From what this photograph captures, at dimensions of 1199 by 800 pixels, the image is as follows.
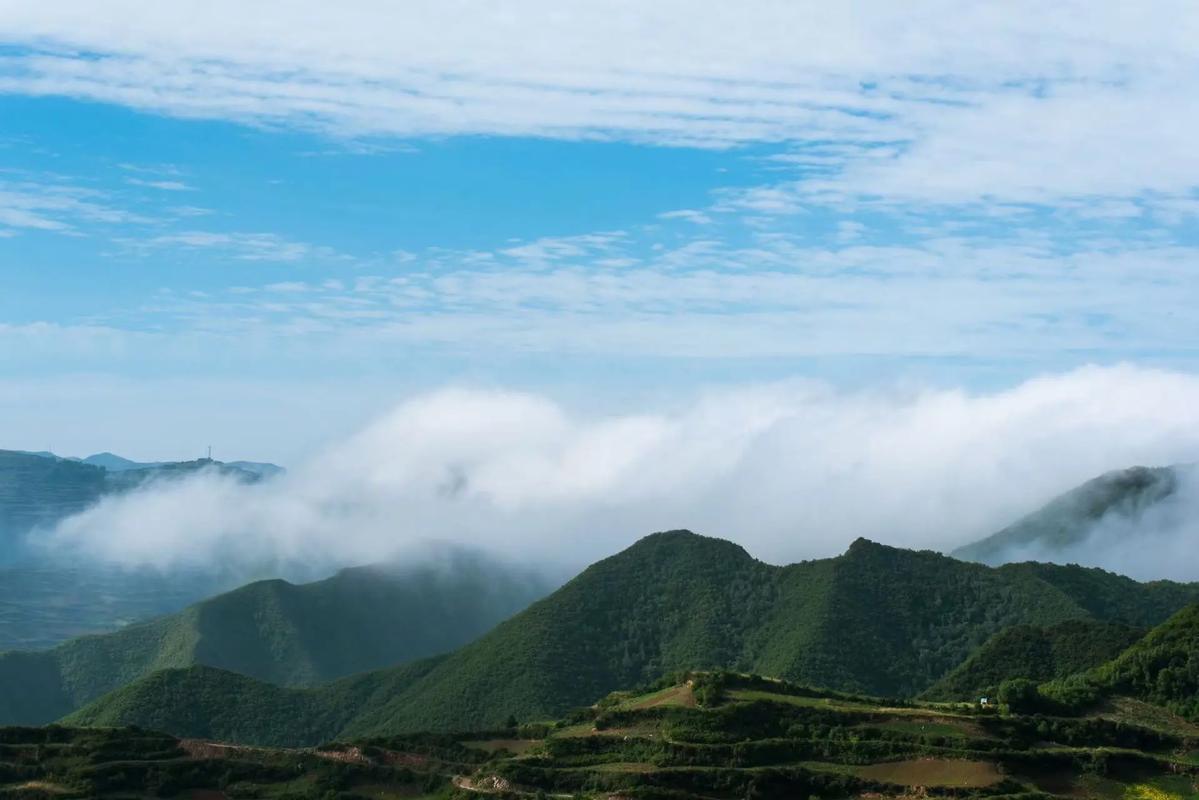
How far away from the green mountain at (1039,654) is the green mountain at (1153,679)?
18798 mm

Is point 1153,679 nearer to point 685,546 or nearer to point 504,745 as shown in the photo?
point 504,745

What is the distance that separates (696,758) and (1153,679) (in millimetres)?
38000

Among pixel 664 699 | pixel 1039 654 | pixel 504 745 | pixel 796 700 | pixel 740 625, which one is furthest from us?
pixel 740 625

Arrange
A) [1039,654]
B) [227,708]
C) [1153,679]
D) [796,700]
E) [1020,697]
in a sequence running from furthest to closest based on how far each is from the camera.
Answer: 1. [227,708]
2. [1039,654]
3. [1153,679]
4. [796,700]
5. [1020,697]

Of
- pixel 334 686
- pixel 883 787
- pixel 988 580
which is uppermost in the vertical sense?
pixel 988 580

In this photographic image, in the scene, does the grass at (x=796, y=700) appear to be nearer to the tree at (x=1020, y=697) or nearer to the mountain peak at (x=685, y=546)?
the tree at (x=1020, y=697)

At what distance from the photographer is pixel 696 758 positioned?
79250 millimetres

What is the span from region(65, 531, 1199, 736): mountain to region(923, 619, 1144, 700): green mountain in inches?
541

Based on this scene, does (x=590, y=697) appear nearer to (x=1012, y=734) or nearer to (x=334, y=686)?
(x=334, y=686)

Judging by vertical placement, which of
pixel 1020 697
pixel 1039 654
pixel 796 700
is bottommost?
pixel 1020 697

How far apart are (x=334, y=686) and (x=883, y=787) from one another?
102 meters

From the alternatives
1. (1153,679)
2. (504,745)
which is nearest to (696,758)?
(504,745)

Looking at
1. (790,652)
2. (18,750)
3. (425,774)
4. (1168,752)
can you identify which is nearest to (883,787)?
(1168,752)

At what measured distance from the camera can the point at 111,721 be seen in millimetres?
141125
